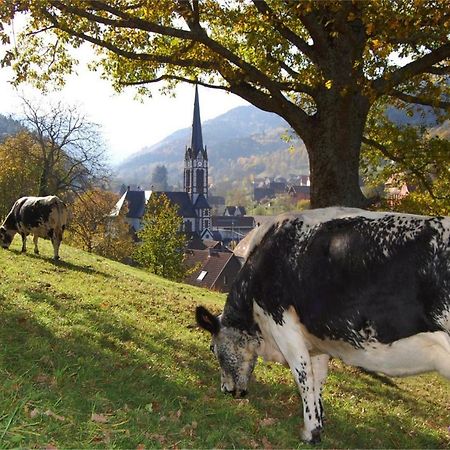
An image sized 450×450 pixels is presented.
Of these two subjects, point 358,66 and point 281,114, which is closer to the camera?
point 358,66

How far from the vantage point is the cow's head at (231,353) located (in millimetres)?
7254

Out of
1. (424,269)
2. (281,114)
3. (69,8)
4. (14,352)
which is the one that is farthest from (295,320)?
(69,8)

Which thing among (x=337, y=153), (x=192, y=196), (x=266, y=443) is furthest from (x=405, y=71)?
(x=192, y=196)

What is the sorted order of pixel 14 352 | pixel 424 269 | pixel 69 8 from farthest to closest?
pixel 69 8
pixel 14 352
pixel 424 269

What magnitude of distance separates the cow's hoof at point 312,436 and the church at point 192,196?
113 meters

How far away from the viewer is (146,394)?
6867 millimetres

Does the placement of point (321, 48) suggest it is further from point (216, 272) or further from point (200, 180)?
point (200, 180)

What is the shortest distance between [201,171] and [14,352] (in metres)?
161

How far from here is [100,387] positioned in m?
6.77

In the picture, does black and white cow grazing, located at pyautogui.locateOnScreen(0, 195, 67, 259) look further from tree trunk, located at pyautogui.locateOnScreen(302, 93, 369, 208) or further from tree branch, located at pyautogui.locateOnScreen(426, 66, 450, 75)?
tree branch, located at pyautogui.locateOnScreen(426, 66, 450, 75)

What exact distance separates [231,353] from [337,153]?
542 centimetres

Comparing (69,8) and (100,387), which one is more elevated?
(69,8)

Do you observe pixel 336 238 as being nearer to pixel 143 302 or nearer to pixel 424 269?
pixel 424 269

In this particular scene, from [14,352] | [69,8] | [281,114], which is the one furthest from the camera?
[281,114]
